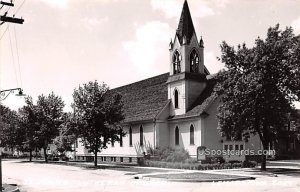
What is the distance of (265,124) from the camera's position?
31.9m

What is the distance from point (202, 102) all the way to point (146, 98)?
1076 centimetres

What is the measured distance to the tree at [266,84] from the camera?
1204 inches

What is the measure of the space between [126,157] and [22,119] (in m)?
17.1

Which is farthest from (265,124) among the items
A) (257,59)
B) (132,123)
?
(132,123)

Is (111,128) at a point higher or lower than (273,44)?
lower

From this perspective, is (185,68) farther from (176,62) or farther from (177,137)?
(177,137)

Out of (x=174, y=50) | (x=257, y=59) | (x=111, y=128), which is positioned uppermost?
(x=174, y=50)

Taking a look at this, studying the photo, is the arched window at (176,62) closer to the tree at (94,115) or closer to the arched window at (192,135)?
the arched window at (192,135)

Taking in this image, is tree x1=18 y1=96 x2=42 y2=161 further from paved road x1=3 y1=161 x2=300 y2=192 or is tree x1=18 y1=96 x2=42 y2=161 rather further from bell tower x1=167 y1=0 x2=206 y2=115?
paved road x1=3 y1=161 x2=300 y2=192

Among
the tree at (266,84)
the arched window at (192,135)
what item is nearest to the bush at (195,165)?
the tree at (266,84)

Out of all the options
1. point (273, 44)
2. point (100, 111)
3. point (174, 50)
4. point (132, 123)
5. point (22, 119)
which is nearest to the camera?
point (273, 44)

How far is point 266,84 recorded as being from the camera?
31.0 m

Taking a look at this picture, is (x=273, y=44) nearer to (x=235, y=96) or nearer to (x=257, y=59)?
(x=257, y=59)

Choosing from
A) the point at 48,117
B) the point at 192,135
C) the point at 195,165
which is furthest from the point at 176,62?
the point at 48,117
